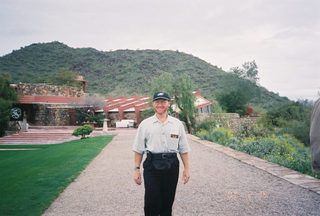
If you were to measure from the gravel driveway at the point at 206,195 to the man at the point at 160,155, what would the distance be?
105cm

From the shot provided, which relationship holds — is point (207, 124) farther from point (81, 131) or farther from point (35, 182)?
point (35, 182)

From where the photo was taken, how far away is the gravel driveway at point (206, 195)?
11.7 ft

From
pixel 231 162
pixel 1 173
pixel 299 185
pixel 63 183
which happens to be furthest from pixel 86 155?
pixel 299 185

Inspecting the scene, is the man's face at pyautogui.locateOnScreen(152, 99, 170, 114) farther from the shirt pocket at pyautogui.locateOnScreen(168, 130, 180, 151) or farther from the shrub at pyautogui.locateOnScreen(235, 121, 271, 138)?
the shrub at pyautogui.locateOnScreen(235, 121, 271, 138)

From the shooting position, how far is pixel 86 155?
362 inches

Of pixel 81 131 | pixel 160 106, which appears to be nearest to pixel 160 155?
pixel 160 106

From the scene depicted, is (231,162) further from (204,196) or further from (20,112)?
(20,112)

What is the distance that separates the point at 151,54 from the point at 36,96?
4710cm

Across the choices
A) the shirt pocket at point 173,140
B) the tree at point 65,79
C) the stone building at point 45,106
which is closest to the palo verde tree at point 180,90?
the stone building at point 45,106

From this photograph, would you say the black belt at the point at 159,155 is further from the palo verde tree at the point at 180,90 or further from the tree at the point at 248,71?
the tree at the point at 248,71

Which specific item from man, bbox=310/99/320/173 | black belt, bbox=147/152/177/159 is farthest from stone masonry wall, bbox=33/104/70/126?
man, bbox=310/99/320/173

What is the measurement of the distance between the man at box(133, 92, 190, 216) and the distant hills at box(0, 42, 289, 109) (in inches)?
1434

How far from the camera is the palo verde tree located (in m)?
21.0

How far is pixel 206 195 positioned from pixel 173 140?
6.95 feet
